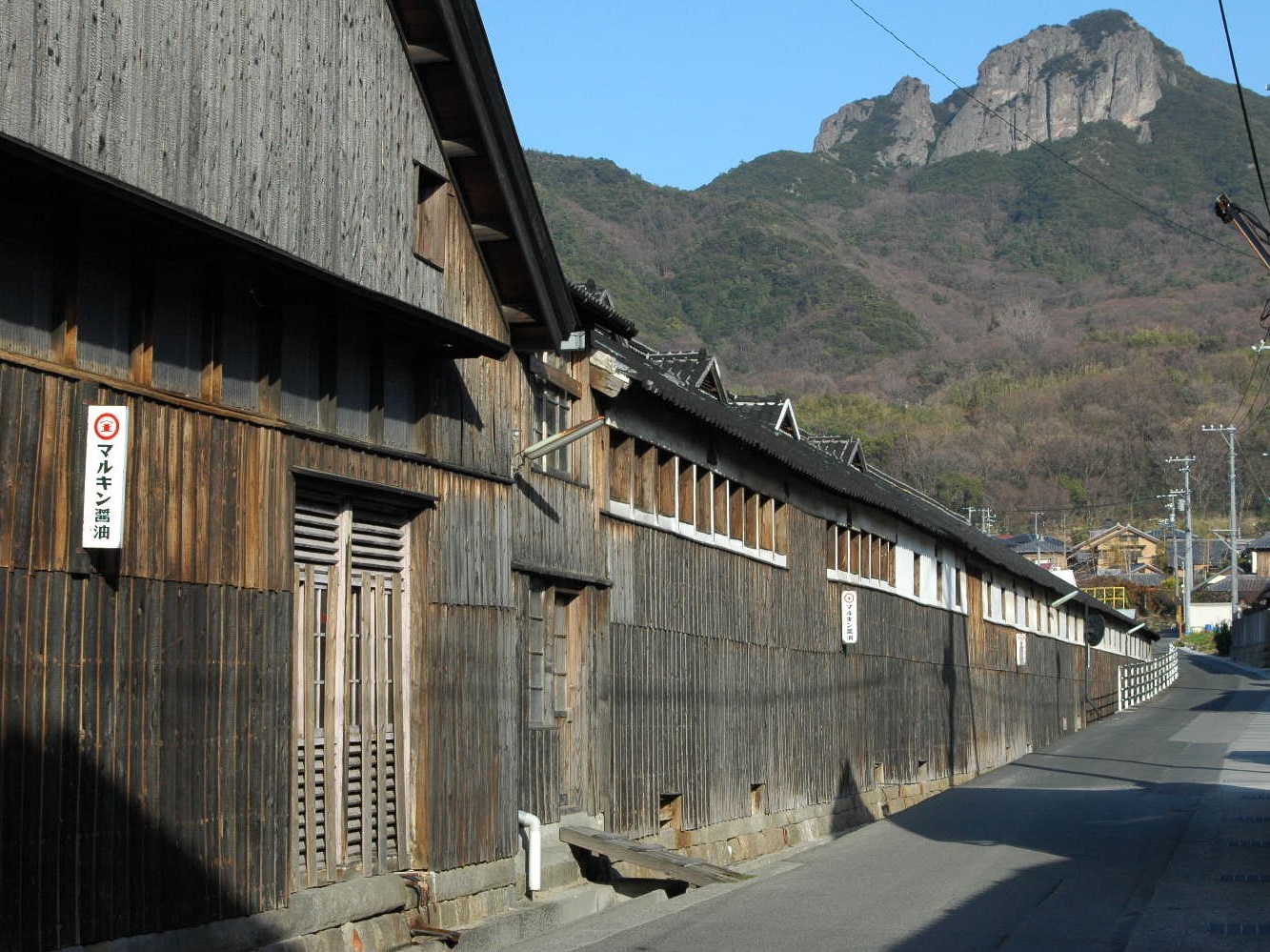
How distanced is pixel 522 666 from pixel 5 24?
829 centimetres

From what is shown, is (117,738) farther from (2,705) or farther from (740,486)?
(740,486)

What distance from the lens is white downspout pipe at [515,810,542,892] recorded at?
1516 centimetres

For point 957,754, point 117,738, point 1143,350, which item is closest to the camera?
point 117,738

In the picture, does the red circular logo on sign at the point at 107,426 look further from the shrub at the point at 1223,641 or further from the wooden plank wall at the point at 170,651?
the shrub at the point at 1223,641

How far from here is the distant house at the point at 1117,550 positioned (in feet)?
429

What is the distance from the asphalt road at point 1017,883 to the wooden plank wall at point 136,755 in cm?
355

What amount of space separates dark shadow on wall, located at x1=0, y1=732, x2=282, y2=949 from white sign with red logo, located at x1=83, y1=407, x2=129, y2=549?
1177mm

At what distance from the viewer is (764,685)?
78.5ft

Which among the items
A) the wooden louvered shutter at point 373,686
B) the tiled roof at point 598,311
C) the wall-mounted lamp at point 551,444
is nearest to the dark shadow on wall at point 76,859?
the wooden louvered shutter at point 373,686

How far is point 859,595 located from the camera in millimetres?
29172

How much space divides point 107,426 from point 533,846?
7.27 metres

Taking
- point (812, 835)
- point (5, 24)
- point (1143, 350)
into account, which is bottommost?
point (812, 835)

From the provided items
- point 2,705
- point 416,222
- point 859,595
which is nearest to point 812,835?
point 859,595

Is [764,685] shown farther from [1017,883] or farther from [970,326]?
[970,326]
